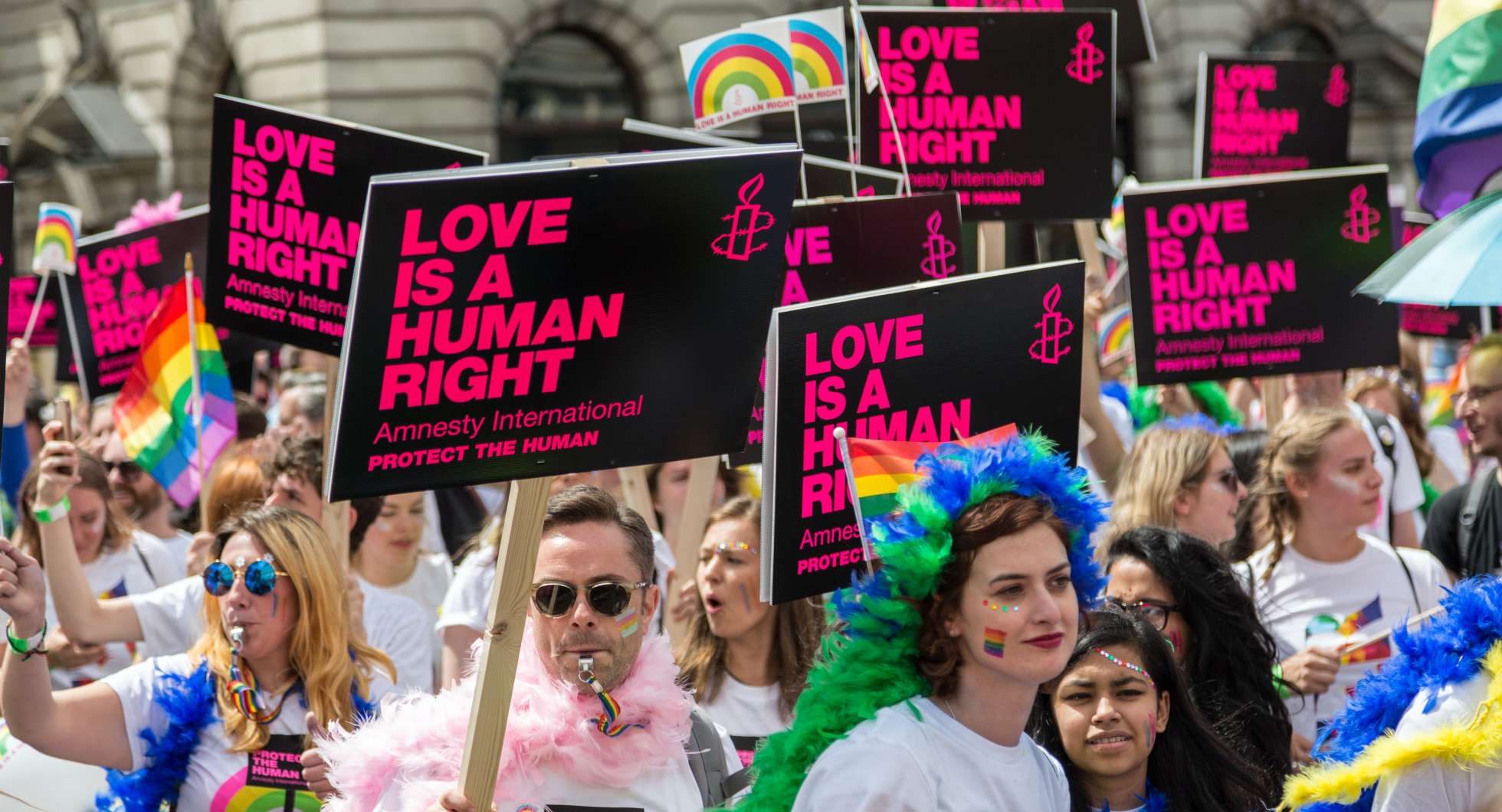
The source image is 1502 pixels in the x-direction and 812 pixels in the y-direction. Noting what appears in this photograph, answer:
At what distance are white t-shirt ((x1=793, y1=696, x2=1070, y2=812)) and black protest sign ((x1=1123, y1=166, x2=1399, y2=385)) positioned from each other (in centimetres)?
371

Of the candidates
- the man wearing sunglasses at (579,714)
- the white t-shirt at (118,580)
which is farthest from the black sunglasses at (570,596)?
the white t-shirt at (118,580)

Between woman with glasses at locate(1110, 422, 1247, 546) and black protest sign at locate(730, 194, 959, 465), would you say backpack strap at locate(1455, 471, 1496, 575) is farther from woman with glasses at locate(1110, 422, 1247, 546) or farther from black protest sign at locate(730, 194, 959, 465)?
black protest sign at locate(730, 194, 959, 465)

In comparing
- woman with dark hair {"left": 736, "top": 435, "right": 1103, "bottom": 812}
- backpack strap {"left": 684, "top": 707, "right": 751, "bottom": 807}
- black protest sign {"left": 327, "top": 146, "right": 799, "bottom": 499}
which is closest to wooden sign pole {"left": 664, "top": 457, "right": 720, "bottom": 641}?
backpack strap {"left": 684, "top": 707, "right": 751, "bottom": 807}

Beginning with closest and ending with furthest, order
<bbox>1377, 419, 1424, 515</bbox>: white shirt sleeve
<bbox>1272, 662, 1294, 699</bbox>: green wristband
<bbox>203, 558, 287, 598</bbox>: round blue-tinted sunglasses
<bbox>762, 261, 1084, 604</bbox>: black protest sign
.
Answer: <bbox>762, 261, 1084, 604</bbox>: black protest sign
<bbox>203, 558, 287, 598</bbox>: round blue-tinted sunglasses
<bbox>1272, 662, 1294, 699</bbox>: green wristband
<bbox>1377, 419, 1424, 515</bbox>: white shirt sleeve

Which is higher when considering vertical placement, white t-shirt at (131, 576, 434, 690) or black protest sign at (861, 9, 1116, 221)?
black protest sign at (861, 9, 1116, 221)

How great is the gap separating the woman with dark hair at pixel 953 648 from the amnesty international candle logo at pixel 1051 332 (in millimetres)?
988

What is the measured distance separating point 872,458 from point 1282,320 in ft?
11.5

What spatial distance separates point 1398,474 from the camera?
701 centimetres

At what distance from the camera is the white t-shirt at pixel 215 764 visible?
4.09m

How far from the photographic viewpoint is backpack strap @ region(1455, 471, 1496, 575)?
5.95 m

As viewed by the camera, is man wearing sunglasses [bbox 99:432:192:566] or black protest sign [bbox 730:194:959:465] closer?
black protest sign [bbox 730:194:959:465]

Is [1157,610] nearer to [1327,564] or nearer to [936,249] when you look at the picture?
[1327,564]

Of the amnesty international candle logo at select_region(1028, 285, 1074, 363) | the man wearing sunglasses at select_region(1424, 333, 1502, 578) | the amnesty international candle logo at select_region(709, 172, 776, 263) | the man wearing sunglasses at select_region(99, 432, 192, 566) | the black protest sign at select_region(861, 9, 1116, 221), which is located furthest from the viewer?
→ the man wearing sunglasses at select_region(99, 432, 192, 566)

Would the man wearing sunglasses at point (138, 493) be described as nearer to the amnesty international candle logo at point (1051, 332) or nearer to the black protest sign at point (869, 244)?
the black protest sign at point (869, 244)
